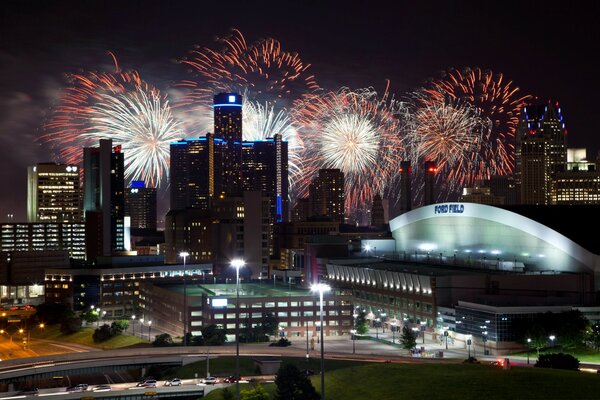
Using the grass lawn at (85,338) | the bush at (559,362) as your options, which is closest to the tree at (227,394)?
the bush at (559,362)

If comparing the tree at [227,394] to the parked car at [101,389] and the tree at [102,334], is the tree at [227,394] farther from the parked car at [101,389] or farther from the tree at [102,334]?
the tree at [102,334]

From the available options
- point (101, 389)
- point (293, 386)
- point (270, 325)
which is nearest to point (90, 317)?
point (270, 325)

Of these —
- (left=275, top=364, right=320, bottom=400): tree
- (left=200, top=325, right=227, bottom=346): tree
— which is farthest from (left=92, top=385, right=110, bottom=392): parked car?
(left=200, top=325, right=227, bottom=346): tree

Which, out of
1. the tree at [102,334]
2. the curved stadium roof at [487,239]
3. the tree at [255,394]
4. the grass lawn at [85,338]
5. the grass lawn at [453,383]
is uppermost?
the curved stadium roof at [487,239]

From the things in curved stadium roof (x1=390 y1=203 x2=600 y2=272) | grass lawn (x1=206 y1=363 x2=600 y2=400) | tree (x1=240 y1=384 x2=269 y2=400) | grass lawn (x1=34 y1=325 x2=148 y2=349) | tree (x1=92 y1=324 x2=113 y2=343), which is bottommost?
grass lawn (x1=34 y1=325 x2=148 y2=349)

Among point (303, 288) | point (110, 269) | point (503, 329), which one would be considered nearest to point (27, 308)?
point (110, 269)

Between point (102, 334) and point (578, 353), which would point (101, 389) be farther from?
point (102, 334)

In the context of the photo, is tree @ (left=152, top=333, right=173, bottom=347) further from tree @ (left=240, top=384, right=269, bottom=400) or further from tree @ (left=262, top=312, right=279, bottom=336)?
tree @ (left=240, top=384, right=269, bottom=400)
